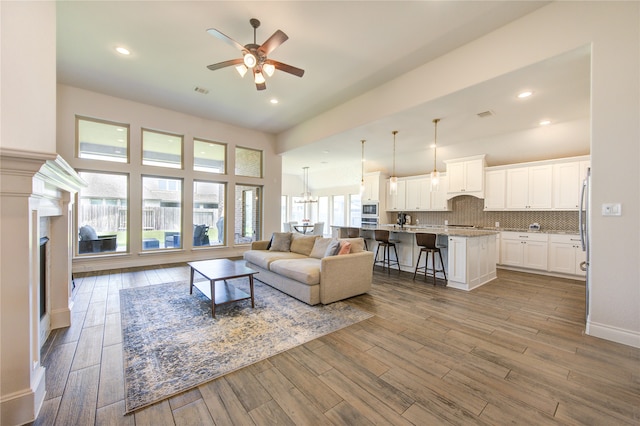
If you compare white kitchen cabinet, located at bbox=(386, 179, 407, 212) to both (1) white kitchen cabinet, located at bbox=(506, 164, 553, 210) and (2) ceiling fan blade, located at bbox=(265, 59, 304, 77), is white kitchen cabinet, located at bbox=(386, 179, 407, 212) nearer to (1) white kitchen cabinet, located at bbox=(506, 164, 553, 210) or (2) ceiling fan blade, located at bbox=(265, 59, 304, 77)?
(1) white kitchen cabinet, located at bbox=(506, 164, 553, 210)

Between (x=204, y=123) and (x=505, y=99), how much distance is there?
620 centimetres

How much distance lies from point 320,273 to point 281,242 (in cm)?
178

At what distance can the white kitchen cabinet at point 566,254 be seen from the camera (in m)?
4.86

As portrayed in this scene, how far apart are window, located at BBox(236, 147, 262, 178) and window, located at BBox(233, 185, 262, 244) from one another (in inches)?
15.6

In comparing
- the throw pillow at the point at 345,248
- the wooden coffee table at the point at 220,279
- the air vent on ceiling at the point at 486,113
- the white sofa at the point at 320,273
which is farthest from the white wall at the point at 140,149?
the air vent on ceiling at the point at 486,113

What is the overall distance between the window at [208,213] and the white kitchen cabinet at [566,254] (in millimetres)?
7393

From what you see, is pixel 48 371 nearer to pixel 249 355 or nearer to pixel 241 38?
pixel 249 355

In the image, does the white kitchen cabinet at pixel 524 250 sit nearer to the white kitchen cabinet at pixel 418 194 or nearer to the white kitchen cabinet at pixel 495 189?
the white kitchen cabinet at pixel 495 189

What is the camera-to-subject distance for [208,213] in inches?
262

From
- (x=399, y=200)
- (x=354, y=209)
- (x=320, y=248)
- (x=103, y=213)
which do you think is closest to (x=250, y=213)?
(x=103, y=213)

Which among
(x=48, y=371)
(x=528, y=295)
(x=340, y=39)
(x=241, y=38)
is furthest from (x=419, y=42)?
(x=48, y=371)

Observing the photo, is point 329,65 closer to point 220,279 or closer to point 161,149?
point 220,279

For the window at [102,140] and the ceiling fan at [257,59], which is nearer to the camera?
the ceiling fan at [257,59]

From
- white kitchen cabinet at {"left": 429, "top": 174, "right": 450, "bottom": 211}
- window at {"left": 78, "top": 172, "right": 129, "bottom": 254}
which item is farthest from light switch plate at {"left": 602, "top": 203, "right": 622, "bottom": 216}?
window at {"left": 78, "top": 172, "right": 129, "bottom": 254}
